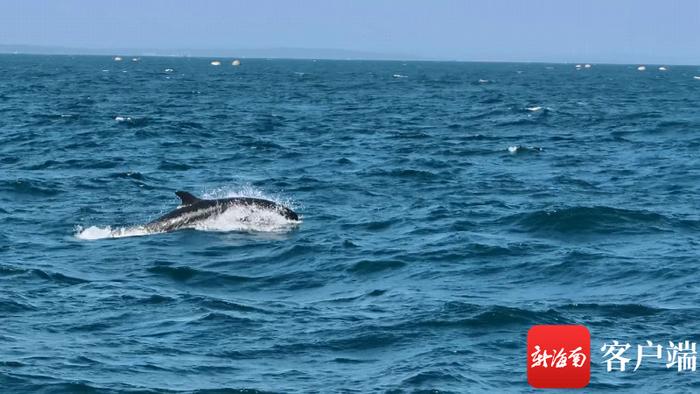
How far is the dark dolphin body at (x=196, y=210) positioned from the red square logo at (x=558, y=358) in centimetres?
1343

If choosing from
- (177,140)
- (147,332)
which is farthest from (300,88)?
(147,332)

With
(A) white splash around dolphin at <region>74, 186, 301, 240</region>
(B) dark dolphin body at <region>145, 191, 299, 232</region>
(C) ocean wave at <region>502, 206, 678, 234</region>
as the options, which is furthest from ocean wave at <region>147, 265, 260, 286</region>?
(C) ocean wave at <region>502, 206, 678, 234</region>

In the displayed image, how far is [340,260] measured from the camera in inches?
1046

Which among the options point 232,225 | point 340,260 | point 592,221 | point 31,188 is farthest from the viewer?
point 31,188

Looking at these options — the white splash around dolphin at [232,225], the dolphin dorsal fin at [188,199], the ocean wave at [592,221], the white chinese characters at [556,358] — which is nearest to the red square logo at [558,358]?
the white chinese characters at [556,358]

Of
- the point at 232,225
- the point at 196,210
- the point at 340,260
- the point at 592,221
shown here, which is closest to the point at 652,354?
the point at 340,260

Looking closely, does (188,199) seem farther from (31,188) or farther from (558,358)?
(558,358)

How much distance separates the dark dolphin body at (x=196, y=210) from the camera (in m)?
30.7

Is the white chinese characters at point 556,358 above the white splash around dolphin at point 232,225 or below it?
above

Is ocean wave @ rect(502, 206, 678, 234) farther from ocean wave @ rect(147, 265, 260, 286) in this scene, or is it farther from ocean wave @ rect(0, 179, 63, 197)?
ocean wave @ rect(0, 179, 63, 197)

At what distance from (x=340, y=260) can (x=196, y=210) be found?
599 centimetres

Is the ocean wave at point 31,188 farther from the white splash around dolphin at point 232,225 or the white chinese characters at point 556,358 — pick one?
the white chinese characters at point 556,358

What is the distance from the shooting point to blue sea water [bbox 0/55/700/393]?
1800cm

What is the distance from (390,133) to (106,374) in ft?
146
